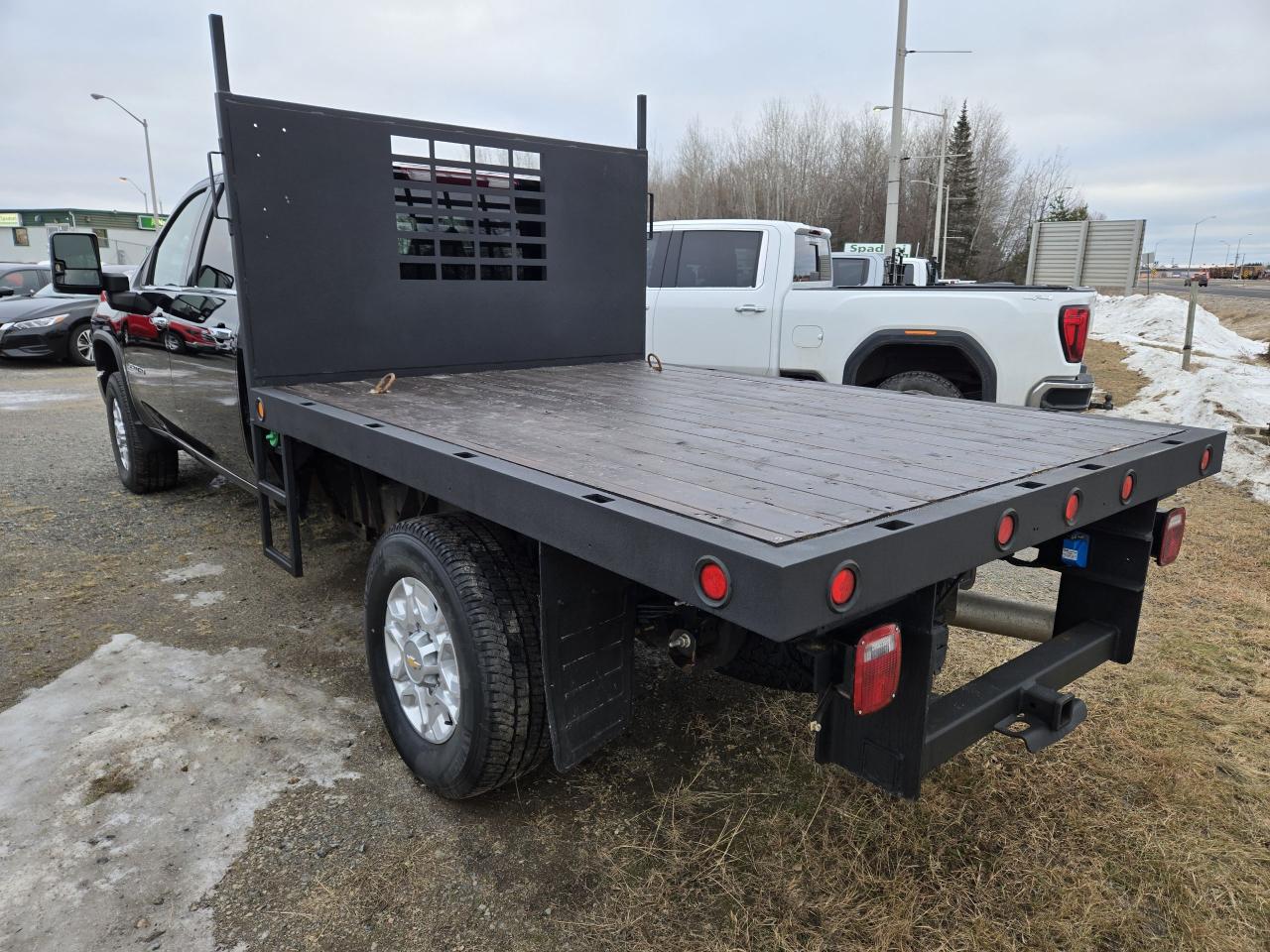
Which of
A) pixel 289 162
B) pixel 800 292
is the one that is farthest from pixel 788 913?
pixel 800 292

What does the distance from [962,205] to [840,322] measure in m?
55.0

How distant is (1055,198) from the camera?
2248 inches

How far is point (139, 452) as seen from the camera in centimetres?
618

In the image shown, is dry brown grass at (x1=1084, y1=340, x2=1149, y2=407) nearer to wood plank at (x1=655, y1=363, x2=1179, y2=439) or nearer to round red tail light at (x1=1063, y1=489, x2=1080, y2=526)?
wood plank at (x1=655, y1=363, x2=1179, y2=439)

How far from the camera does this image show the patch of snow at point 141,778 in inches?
93.6

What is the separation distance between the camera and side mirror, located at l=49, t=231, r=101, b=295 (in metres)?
5.32

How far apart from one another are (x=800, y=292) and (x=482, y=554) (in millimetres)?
5074

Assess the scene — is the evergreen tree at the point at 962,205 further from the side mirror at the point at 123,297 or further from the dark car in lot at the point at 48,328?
the side mirror at the point at 123,297

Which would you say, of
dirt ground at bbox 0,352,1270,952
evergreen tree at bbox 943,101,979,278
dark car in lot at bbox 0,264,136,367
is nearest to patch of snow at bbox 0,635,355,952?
dirt ground at bbox 0,352,1270,952

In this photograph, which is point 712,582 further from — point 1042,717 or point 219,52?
point 219,52

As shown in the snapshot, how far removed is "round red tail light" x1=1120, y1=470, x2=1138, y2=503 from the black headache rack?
0.11ft

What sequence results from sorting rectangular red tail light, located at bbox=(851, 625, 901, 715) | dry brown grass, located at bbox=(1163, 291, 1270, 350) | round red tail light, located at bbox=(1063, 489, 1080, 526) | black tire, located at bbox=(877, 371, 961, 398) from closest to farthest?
rectangular red tail light, located at bbox=(851, 625, 901, 715) < round red tail light, located at bbox=(1063, 489, 1080, 526) < black tire, located at bbox=(877, 371, 961, 398) < dry brown grass, located at bbox=(1163, 291, 1270, 350)

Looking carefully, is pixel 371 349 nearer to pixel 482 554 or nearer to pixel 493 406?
pixel 493 406

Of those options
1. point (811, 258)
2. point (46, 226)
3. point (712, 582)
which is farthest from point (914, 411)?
point (46, 226)
